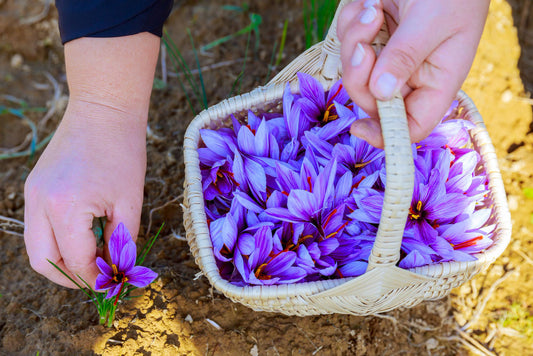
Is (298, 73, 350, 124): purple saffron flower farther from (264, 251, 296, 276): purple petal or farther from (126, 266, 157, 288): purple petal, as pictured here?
(126, 266, 157, 288): purple petal

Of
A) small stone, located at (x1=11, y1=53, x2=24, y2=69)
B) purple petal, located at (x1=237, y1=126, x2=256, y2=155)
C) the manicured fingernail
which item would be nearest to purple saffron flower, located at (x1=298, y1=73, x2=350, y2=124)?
purple petal, located at (x1=237, y1=126, x2=256, y2=155)

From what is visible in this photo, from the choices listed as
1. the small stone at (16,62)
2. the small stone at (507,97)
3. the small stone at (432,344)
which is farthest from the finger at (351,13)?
the small stone at (16,62)

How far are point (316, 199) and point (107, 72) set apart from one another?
536 mm

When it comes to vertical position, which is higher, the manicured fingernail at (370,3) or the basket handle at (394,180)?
the manicured fingernail at (370,3)

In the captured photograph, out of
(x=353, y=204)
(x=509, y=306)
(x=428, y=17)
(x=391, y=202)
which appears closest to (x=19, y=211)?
(x=353, y=204)

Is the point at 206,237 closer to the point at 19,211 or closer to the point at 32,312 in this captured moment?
the point at 32,312

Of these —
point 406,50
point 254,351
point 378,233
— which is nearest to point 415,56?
point 406,50

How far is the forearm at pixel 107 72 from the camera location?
0.96m

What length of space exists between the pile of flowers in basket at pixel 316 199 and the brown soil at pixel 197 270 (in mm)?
231

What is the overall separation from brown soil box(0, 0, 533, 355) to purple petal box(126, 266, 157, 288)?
21 cm

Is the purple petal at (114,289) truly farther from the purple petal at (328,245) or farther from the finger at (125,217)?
the purple petal at (328,245)

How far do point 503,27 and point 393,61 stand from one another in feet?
4.56

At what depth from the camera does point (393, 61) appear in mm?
759

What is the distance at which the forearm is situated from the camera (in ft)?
3.15
